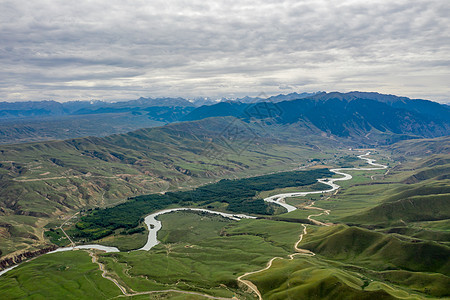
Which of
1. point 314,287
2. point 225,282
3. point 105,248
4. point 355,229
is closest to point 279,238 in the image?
point 355,229

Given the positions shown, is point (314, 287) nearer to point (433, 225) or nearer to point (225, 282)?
point (225, 282)

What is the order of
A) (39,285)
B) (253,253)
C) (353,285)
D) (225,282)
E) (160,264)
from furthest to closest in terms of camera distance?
1. (253,253)
2. (160,264)
3. (39,285)
4. (225,282)
5. (353,285)

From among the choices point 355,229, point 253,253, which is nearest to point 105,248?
point 253,253

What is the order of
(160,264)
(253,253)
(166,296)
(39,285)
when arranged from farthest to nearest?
(253,253) < (160,264) < (39,285) < (166,296)

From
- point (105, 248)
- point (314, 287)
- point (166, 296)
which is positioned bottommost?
point (105, 248)

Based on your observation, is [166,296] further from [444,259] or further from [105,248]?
[444,259]

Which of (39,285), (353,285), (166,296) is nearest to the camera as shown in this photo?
(353,285)

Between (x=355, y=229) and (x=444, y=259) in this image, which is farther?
(x=355, y=229)

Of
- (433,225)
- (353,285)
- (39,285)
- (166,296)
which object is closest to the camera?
(353,285)

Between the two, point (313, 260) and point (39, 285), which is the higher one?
point (313, 260)
